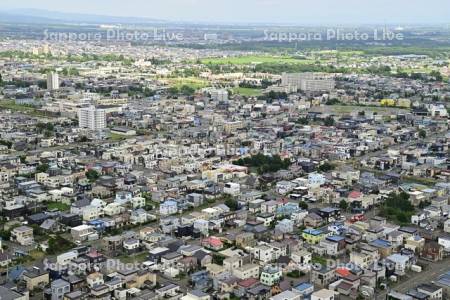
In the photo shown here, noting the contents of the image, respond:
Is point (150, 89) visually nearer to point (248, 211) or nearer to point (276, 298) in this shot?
point (248, 211)

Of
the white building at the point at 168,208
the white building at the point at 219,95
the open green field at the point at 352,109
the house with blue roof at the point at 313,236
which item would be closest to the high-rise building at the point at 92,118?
the white building at the point at 219,95

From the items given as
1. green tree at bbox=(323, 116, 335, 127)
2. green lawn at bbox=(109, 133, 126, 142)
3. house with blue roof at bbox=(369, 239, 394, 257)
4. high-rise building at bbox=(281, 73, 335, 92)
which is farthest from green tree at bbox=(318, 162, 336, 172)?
high-rise building at bbox=(281, 73, 335, 92)

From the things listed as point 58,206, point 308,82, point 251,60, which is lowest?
point 58,206

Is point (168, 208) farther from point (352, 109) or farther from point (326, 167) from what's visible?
point (352, 109)

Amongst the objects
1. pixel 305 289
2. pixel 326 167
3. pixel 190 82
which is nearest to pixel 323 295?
pixel 305 289

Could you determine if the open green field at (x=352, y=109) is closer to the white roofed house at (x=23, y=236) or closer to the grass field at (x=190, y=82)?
the grass field at (x=190, y=82)

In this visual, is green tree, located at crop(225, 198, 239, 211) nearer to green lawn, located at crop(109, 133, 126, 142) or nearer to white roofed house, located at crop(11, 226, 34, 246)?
white roofed house, located at crop(11, 226, 34, 246)

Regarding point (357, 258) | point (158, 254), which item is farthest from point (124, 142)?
point (357, 258)
